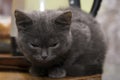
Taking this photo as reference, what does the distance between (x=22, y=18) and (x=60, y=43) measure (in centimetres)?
9

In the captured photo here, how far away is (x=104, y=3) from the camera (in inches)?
51.9

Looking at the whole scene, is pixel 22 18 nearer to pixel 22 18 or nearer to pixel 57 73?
pixel 22 18

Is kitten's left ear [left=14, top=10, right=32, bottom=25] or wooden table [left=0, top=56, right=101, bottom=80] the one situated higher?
kitten's left ear [left=14, top=10, right=32, bottom=25]

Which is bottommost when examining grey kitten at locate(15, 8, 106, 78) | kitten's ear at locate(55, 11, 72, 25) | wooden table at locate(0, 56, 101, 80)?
wooden table at locate(0, 56, 101, 80)

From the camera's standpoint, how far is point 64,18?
0.60 m

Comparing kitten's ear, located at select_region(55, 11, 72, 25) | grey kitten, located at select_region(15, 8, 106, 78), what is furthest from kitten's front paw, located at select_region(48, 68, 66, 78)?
kitten's ear, located at select_region(55, 11, 72, 25)

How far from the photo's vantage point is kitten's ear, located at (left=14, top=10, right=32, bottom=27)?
1.90 ft

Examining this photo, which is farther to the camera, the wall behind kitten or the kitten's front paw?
the wall behind kitten

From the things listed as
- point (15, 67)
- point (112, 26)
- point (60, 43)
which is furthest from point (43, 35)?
point (112, 26)

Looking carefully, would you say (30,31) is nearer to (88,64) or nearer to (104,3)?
(88,64)

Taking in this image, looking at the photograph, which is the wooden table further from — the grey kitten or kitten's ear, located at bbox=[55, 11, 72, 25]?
kitten's ear, located at bbox=[55, 11, 72, 25]

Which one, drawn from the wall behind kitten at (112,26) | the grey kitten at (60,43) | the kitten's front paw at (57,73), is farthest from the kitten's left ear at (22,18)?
the wall behind kitten at (112,26)

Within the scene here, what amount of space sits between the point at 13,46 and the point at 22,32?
0.19m

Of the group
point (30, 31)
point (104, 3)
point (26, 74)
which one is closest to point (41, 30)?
point (30, 31)
